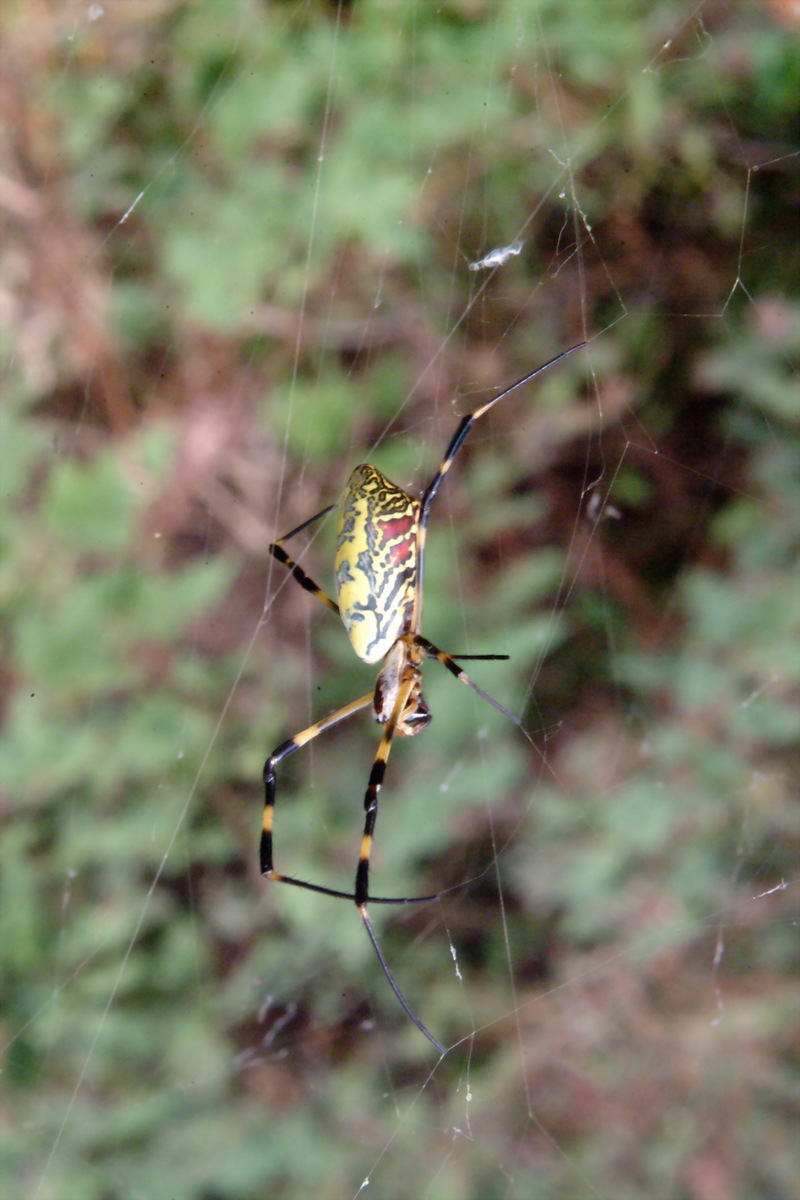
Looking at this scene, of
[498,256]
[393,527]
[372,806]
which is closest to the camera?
[393,527]

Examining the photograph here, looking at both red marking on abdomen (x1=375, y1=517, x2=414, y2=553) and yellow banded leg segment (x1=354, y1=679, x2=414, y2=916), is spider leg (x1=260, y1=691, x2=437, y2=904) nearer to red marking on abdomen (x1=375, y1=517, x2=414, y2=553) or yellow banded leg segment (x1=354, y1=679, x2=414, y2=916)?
yellow banded leg segment (x1=354, y1=679, x2=414, y2=916)

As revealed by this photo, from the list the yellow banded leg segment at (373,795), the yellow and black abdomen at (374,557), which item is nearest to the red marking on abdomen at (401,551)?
the yellow and black abdomen at (374,557)

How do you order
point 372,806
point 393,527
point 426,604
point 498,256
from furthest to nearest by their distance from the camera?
point 426,604 < point 498,256 < point 372,806 < point 393,527

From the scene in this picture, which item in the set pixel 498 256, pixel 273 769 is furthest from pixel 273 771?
pixel 498 256

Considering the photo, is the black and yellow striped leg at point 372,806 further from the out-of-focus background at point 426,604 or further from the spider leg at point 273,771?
the out-of-focus background at point 426,604

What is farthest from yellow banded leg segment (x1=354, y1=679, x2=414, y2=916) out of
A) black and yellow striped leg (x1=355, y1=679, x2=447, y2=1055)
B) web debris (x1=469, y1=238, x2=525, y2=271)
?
web debris (x1=469, y1=238, x2=525, y2=271)

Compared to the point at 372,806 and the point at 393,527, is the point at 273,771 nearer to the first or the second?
the point at 372,806
